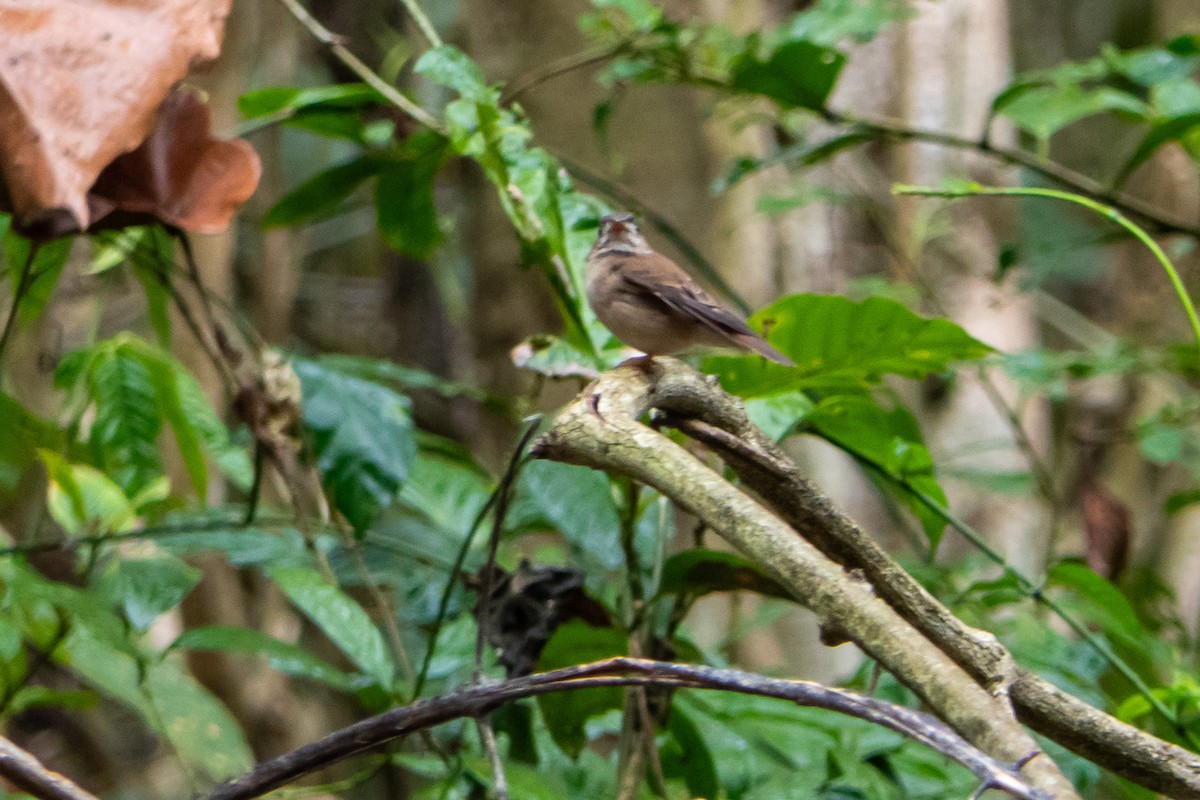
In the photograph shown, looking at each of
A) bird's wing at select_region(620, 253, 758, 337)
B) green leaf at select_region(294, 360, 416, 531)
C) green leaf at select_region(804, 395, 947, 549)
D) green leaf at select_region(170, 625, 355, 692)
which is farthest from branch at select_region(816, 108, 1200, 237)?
green leaf at select_region(170, 625, 355, 692)

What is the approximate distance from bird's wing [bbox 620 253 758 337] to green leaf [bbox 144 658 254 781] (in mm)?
1036

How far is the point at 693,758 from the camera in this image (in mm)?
1989

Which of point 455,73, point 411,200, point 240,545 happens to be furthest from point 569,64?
point 240,545

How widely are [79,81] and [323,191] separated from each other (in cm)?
115

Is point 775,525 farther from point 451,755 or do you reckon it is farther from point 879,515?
point 879,515

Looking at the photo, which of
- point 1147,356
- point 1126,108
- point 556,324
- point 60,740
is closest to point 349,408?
point 1126,108

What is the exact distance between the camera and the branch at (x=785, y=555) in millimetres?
792

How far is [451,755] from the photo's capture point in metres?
2.10

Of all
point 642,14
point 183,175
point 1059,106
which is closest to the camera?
point 183,175

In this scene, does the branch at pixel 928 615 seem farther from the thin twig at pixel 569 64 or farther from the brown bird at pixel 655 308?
the thin twig at pixel 569 64

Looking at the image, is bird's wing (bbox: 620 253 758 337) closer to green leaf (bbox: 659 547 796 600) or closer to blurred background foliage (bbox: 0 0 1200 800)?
blurred background foliage (bbox: 0 0 1200 800)

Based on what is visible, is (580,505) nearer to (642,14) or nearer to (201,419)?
(201,419)

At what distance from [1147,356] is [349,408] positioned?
7.51 ft

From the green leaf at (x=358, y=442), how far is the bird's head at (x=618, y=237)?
48 cm
